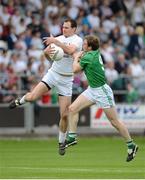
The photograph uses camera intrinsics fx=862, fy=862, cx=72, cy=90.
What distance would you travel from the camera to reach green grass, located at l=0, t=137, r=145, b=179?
615 inches

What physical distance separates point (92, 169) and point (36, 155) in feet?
13.0

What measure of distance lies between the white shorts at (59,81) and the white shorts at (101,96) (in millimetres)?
1301

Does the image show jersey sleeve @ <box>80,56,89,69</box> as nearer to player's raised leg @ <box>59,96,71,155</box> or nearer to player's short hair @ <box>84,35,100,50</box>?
player's short hair @ <box>84,35,100,50</box>

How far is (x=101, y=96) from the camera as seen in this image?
16922mm

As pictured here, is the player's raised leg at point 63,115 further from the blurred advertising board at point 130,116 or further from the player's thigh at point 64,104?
the blurred advertising board at point 130,116

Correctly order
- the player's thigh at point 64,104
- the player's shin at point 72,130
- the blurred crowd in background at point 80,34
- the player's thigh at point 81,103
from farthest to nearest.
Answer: the blurred crowd in background at point 80,34 → the player's thigh at point 64,104 → the player's shin at point 72,130 → the player's thigh at point 81,103

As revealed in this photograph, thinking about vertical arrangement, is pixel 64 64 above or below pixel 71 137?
above

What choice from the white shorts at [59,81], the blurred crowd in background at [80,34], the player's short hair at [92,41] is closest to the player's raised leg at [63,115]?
the white shorts at [59,81]

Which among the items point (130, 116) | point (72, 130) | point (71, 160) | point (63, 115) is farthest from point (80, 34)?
point (72, 130)

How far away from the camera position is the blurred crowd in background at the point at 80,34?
26.9 meters

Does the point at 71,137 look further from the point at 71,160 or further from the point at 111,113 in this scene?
the point at 71,160

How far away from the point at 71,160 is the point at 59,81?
1874 millimetres

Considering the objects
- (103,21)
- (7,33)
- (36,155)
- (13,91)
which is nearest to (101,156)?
(36,155)

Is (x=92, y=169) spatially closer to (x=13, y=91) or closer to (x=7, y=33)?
(x=13, y=91)
